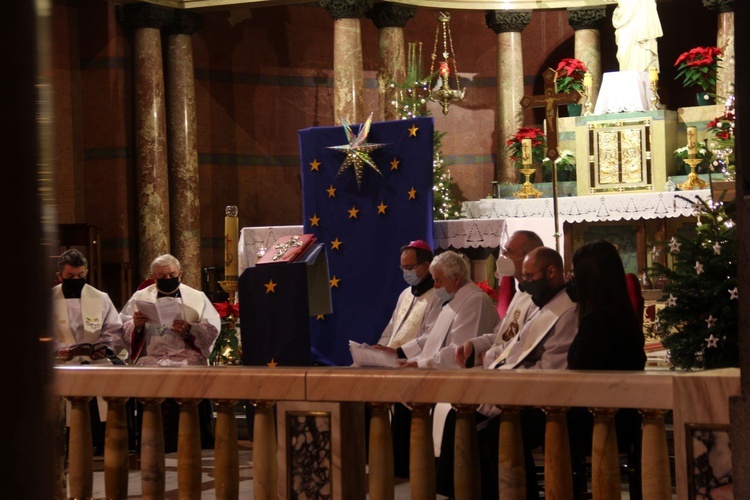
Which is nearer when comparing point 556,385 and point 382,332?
point 556,385

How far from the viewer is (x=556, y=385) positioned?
3332 mm

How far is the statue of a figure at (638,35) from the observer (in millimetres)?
12906

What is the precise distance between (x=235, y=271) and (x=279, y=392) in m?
3.03

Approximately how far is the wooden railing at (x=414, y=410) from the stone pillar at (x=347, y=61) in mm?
9339

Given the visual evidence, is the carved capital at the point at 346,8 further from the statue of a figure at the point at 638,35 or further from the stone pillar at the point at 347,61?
the statue of a figure at the point at 638,35

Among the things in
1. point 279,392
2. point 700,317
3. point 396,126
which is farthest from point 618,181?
point 279,392

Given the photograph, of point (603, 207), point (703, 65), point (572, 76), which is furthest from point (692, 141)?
point (572, 76)

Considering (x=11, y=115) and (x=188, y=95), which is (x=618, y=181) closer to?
(x=188, y=95)

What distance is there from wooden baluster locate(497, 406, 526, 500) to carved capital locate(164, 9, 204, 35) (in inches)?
425

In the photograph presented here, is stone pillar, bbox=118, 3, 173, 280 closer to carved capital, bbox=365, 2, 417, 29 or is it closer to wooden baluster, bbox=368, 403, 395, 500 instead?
carved capital, bbox=365, 2, 417, 29

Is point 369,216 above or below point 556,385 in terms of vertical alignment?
above

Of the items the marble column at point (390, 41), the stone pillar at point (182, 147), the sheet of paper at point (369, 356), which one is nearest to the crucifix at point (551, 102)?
the marble column at point (390, 41)

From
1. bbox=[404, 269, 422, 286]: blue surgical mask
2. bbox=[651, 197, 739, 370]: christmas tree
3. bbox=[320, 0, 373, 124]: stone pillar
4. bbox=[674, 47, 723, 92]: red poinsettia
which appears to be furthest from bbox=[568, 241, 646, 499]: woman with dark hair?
bbox=[320, 0, 373, 124]: stone pillar

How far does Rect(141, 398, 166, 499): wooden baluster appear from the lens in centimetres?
380
